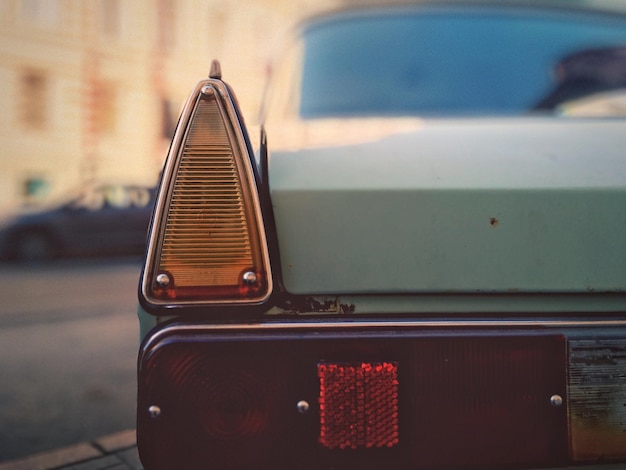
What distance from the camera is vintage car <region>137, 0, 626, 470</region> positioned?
1054mm

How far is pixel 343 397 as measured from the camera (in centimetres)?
104

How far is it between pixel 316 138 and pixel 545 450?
0.86 meters

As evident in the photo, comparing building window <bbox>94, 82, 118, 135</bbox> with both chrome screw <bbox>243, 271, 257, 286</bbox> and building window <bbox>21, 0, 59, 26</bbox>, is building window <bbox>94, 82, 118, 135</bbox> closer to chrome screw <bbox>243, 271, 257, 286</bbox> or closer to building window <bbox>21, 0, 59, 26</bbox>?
building window <bbox>21, 0, 59, 26</bbox>

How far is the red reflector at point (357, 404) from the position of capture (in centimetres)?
104

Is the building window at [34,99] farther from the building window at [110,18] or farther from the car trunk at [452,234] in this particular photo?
the car trunk at [452,234]

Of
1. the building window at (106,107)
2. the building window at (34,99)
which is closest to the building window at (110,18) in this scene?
the building window at (106,107)

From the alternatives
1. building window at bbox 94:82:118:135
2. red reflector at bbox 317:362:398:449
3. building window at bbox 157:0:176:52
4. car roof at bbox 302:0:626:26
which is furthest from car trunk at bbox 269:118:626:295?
building window at bbox 157:0:176:52

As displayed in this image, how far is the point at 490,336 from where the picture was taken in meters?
1.07

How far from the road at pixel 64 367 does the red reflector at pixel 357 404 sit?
78.7 inches

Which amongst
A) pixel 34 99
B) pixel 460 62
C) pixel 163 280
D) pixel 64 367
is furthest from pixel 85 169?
pixel 163 280

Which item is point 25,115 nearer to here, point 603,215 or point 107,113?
point 107,113

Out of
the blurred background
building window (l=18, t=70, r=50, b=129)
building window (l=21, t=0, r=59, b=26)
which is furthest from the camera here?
building window (l=18, t=70, r=50, b=129)

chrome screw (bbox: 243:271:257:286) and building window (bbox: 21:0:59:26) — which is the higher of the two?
building window (bbox: 21:0:59:26)

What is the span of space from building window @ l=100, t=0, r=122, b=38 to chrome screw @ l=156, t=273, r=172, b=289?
1954 cm
